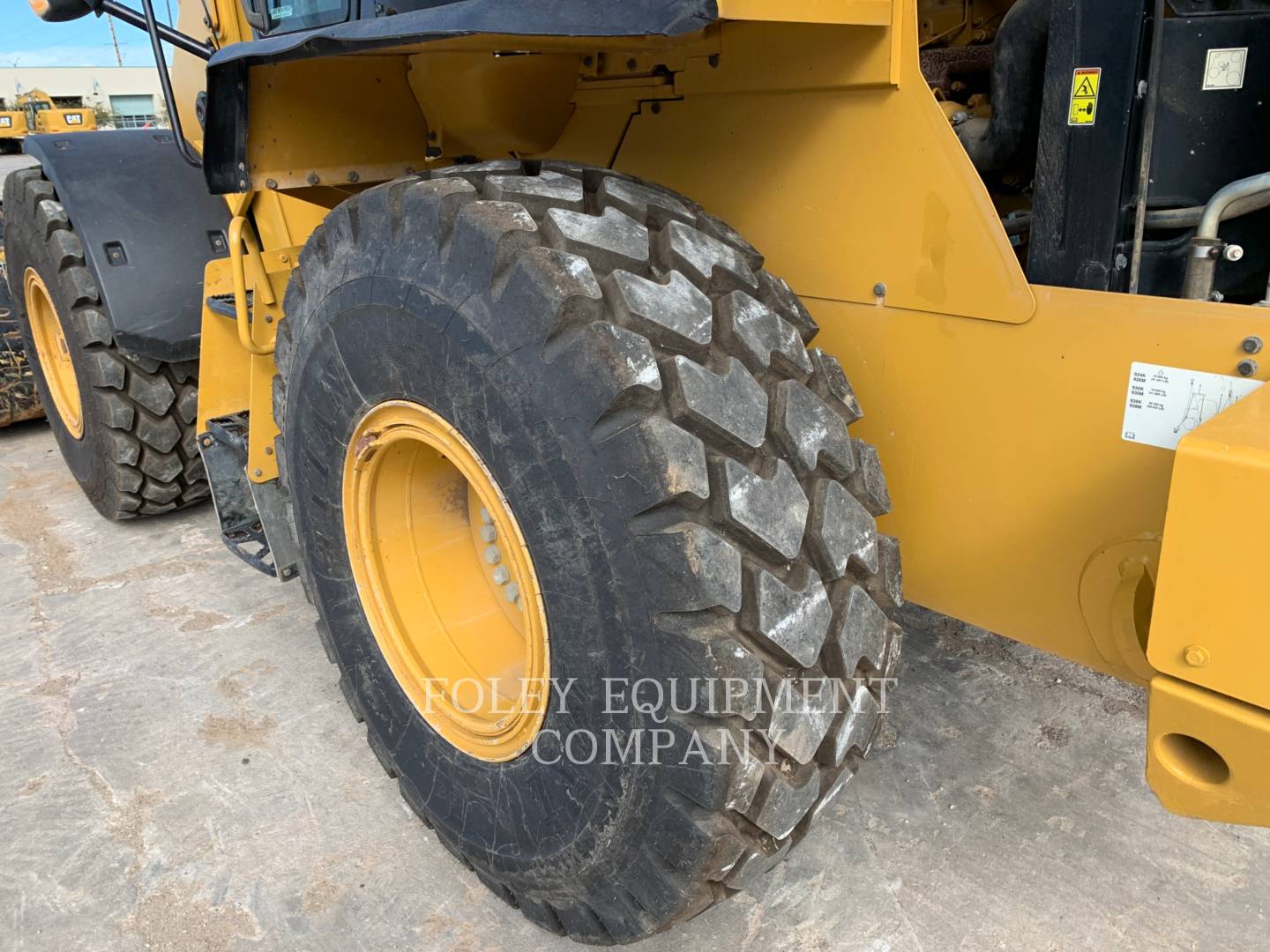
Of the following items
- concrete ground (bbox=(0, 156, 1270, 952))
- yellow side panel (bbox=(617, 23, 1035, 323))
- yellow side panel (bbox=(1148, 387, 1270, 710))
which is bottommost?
concrete ground (bbox=(0, 156, 1270, 952))

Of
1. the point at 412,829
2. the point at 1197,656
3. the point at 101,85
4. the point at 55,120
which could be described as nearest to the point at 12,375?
the point at 412,829

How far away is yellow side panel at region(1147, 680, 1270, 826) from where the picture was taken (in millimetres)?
1187

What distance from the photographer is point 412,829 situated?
2.41 m

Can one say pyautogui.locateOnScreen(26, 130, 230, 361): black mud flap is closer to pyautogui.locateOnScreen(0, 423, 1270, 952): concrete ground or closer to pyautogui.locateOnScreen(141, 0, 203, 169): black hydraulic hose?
pyautogui.locateOnScreen(0, 423, 1270, 952): concrete ground

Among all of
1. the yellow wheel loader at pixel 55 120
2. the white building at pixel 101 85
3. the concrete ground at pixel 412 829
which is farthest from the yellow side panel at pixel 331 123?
the white building at pixel 101 85

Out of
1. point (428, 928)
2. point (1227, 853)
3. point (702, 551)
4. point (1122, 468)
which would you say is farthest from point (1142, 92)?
point (428, 928)

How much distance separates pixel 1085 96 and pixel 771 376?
0.64 m

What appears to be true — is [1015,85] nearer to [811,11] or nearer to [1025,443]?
[811,11]

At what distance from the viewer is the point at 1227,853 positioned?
2.21 meters

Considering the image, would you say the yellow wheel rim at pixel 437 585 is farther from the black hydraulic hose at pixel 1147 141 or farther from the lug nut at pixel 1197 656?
the black hydraulic hose at pixel 1147 141

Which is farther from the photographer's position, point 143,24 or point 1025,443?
point 143,24

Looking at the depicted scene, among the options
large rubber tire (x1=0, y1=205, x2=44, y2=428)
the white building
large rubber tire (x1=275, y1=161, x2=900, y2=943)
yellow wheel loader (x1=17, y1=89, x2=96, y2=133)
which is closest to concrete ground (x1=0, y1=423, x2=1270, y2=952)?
large rubber tire (x1=275, y1=161, x2=900, y2=943)

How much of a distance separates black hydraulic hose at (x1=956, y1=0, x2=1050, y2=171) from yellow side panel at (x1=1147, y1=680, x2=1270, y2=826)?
101 cm

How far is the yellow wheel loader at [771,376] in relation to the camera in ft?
4.58
